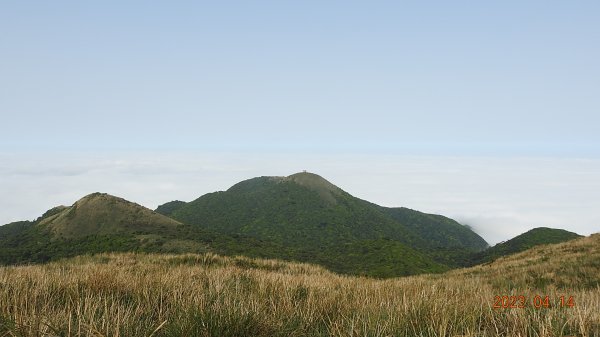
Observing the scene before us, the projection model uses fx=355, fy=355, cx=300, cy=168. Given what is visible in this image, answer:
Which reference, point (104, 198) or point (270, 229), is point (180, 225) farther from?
point (270, 229)

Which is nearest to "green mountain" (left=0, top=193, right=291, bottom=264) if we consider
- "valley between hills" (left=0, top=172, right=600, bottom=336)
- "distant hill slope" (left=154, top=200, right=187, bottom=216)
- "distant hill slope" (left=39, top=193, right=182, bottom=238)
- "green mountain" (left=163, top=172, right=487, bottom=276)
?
"distant hill slope" (left=39, top=193, right=182, bottom=238)

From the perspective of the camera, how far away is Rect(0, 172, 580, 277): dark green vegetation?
67.9 meters

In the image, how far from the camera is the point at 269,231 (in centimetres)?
12812

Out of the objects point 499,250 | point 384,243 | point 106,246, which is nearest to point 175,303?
point 106,246

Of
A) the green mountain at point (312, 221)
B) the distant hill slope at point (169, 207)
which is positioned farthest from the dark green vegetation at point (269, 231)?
the distant hill slope at point (169, 207)

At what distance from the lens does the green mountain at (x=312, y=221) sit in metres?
118

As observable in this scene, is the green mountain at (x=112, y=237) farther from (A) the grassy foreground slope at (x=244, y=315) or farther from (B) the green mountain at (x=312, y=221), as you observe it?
(A) the grassy foreground slope at (x=244, y=315)

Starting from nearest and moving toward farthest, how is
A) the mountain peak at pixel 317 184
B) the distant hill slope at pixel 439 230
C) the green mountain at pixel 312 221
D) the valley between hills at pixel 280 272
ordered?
the valley between hills at pixel 280 272 → the green mountain at pixel 312 221 → the mountain peak at pixel 317 184 → the distant hill slope at pixel 439 230

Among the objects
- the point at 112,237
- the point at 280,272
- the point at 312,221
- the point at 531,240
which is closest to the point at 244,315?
the point at 280,272

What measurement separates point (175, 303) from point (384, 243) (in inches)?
3570

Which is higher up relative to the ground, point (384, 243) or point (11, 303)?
point (11, 303)

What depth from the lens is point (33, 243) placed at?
75688 millimetres

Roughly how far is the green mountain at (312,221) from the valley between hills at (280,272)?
757mm
